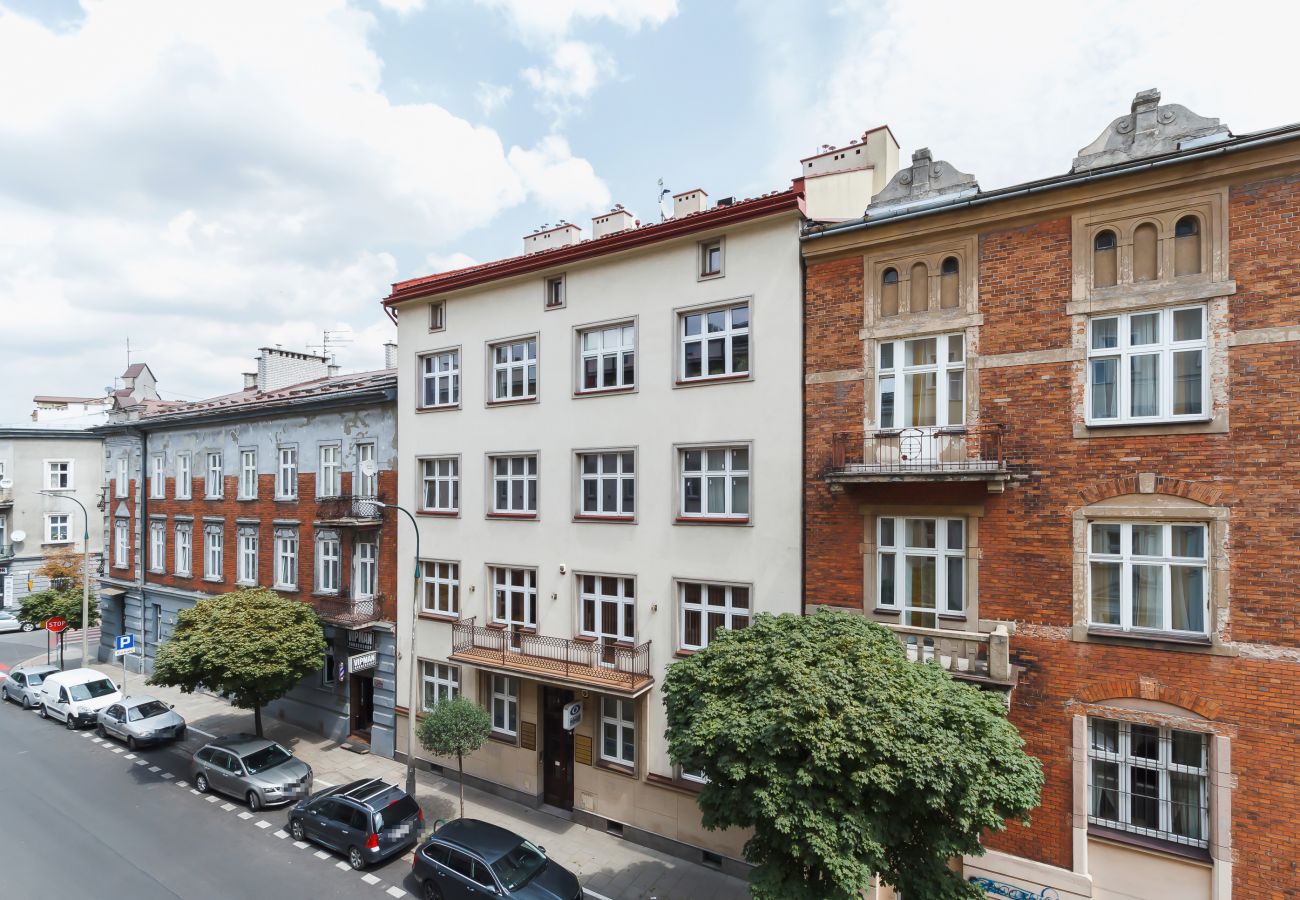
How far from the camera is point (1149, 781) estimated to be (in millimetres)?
9773

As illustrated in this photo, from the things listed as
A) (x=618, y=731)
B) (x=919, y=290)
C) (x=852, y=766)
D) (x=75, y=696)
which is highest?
(x=919, y=290)

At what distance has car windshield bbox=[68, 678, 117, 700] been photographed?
2186cm

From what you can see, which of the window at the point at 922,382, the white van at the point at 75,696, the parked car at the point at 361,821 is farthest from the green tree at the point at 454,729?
the white van at the point at 75,696

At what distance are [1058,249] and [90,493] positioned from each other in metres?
51.8

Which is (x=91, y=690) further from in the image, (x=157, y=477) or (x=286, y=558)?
(x=286, y=558)

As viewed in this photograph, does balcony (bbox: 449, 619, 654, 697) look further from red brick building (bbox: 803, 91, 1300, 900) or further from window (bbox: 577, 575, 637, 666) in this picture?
red brick building (bbox: 803, 91, 1300, 900)

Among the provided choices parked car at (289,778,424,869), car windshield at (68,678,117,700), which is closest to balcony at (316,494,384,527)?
parked car at (289,778,424,869)

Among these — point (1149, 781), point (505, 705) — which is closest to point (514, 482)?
point (505, 705)

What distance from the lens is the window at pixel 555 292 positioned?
15.8 meters

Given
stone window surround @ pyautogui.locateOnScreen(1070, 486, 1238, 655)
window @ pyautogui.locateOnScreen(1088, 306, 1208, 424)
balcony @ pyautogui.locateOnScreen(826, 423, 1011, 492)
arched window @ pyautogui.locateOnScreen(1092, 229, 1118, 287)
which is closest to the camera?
stone window surround @ pyautogui.locateOnScreen(1070, 486, 1238, 655)

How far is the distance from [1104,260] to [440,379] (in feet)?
51.7

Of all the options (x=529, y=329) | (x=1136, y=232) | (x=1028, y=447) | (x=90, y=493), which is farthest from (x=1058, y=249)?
(x=90, y=493)

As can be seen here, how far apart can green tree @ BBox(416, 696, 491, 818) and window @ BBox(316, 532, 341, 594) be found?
7796mm

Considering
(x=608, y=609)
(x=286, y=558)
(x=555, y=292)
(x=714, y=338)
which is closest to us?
(x=714, y=338)
